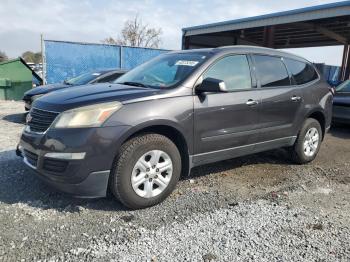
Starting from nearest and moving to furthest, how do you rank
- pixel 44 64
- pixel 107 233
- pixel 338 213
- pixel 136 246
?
pixel 136 246 → pixel 107 233 → pixel 338 213 → pixel 44 64

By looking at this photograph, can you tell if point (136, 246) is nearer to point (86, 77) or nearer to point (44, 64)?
point (86, 77)

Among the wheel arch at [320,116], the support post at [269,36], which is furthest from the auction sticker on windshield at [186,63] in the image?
the support post at [269,36]

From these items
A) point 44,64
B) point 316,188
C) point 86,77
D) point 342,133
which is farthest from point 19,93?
point 316,188

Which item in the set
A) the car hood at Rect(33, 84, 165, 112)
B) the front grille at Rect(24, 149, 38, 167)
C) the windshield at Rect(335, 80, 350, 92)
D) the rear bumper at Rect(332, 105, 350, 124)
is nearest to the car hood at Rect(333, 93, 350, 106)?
the rear bumper at Rect(332, 105, 350, 124)

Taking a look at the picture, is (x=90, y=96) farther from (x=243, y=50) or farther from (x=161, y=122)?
(x=243, y=50)

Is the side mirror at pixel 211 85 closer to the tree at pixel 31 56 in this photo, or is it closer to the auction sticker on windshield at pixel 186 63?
the auction sticker on windshield at pixel 186 63

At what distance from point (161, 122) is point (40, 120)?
1.23 meters

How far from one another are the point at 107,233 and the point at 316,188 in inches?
112

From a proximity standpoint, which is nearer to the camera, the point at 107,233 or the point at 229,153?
the point at 107,233

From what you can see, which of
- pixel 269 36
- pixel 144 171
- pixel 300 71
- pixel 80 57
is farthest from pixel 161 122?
pixel 269 36

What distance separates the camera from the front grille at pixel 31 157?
3565mm

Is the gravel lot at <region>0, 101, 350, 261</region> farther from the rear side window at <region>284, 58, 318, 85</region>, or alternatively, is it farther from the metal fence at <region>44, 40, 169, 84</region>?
the metal fence at <region>44, 40, 169, 84</region>

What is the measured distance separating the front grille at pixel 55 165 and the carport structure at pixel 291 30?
394 inches

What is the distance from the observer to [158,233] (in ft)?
10.6
